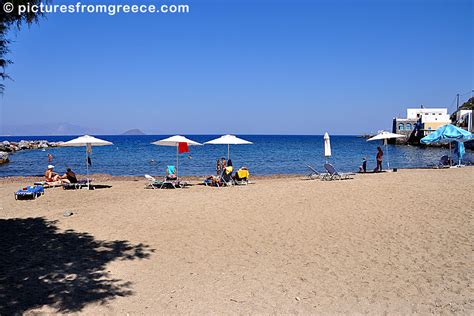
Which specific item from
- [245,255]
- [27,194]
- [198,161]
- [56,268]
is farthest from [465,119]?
[56,268]

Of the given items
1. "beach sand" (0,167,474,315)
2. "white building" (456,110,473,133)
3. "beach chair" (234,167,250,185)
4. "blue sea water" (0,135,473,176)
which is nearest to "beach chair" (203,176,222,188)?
"beach chair" (234,167,250,185)

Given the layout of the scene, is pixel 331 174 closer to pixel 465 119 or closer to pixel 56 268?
pixel 56 268

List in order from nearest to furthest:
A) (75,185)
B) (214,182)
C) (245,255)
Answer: (245,255) < (75,185) < (214,182)

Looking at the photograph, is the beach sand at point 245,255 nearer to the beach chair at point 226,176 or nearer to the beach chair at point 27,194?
the beach chair at point 27,194

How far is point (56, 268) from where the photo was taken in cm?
625

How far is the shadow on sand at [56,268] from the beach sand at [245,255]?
0.02 metres

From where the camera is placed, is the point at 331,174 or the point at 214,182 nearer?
the point at 214,182

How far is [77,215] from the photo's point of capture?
9.70 metres

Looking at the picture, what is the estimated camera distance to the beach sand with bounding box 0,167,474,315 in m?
5.22

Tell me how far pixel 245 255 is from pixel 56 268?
3.18 m

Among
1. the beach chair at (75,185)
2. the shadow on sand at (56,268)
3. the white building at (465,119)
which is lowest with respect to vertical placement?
the shadow on sand at (56,268)

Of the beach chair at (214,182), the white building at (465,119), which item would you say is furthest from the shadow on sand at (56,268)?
the white building at (465,119)

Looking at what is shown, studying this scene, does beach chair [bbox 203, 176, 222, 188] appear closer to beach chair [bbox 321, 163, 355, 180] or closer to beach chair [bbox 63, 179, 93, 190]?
beach chair [bbox 321, 163, 355, 180]

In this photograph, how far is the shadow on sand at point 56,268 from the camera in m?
5.21
